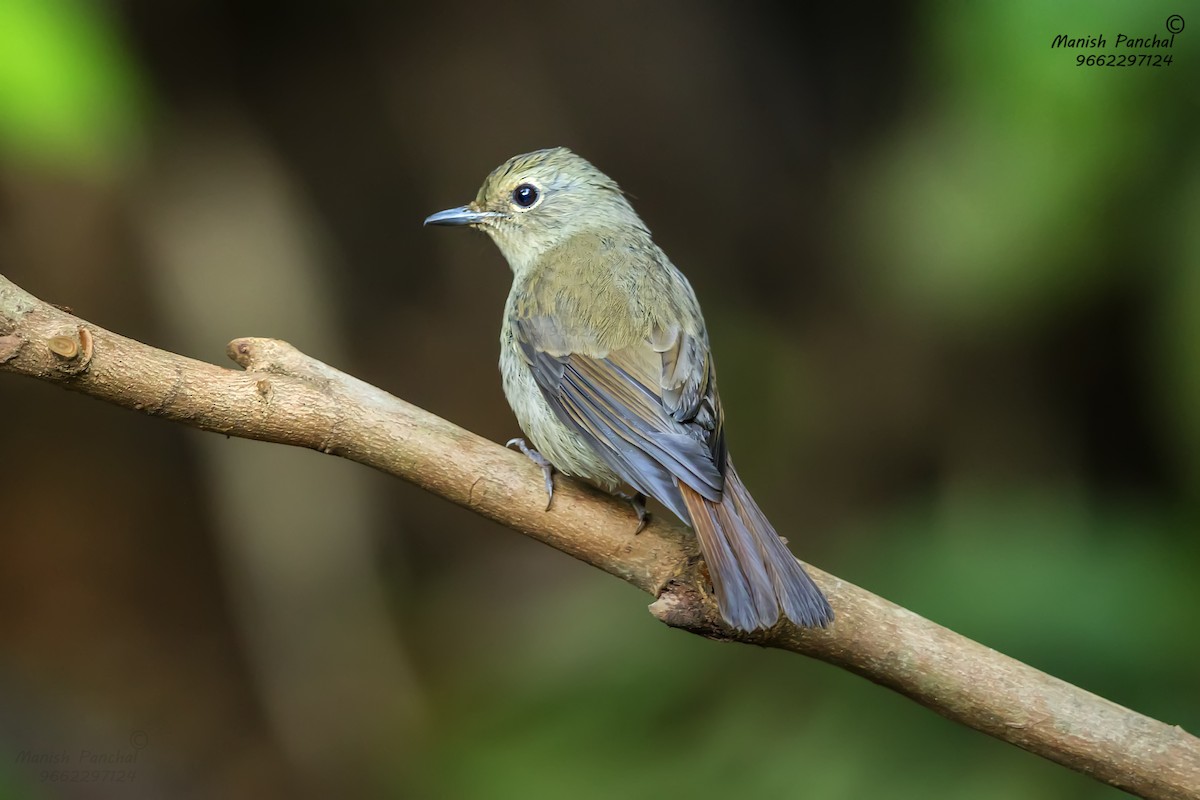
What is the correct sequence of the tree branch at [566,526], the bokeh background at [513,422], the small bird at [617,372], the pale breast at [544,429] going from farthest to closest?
the bokeh background at [513,422]
the pale breast at [544,429]
the small bird at [617,372]
the tree branch at [566,526]

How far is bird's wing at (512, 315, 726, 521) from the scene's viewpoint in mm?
2457

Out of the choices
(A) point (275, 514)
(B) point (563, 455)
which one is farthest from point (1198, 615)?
(A) point (275, 514)

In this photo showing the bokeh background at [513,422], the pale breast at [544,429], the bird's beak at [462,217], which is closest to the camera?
the pale breast at [544,429]

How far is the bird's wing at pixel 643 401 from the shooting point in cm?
246

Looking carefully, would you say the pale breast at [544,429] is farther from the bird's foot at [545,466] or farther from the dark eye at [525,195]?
the dark eye at [525,195]

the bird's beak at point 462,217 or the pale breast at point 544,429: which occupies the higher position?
the bird's beak at point 462,217

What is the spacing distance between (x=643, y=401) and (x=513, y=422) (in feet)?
9.16

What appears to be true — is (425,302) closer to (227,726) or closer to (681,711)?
(227,726)

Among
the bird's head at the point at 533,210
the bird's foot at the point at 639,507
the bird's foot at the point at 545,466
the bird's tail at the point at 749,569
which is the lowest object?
the bird's tail at the point at 749,569

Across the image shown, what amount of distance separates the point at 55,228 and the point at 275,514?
5.02ft

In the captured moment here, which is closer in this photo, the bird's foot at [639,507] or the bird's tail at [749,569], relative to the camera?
the bird's tail at [749,569]

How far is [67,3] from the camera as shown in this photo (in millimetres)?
2045

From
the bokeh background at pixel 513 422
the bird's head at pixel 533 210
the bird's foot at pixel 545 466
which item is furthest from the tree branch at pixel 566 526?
the bird's head at pixel 533 210

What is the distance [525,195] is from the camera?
3.37 meters
